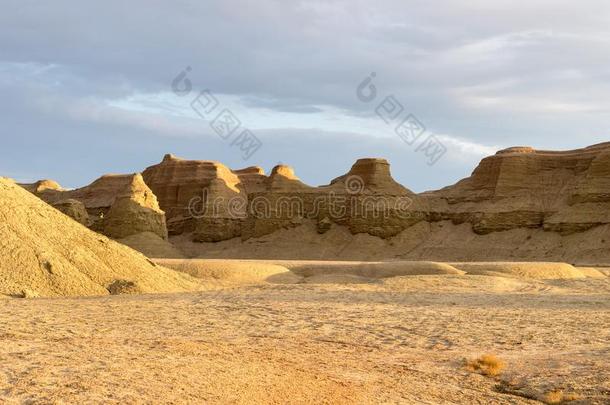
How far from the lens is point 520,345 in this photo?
36.9ft

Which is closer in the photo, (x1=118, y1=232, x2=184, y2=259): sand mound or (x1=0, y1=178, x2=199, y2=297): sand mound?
(x1=0, y1=178, x2=199, y2=297): sand mound

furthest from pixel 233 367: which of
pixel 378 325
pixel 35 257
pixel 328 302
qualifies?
pixel 35 257

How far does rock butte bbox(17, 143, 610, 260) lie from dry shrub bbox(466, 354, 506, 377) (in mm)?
36716

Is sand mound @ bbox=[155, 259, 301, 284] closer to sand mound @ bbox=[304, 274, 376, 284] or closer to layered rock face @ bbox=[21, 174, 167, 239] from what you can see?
sand mound @ bbox=[304, 274, 376, 284]

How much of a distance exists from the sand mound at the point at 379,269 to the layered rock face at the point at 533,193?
21.8 metres

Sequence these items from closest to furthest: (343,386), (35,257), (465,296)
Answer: (343,386), (35,257), (465,296)

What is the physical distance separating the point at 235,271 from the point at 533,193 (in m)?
32.6

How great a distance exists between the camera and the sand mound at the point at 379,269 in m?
29.8

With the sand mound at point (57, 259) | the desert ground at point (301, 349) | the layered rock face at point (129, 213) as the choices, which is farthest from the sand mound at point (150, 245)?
the desert ground at point (301, 349)

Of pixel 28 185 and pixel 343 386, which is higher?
pixel 28 185

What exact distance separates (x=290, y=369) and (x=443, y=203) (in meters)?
49.0

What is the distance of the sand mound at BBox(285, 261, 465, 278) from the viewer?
29.8m

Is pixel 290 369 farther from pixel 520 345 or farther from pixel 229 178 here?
pixel 229 178

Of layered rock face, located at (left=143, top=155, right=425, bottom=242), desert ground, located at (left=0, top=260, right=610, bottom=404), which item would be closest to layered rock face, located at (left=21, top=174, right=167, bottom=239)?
layered rock face, located at (left=143, top=155, right=425, bottom=242)
